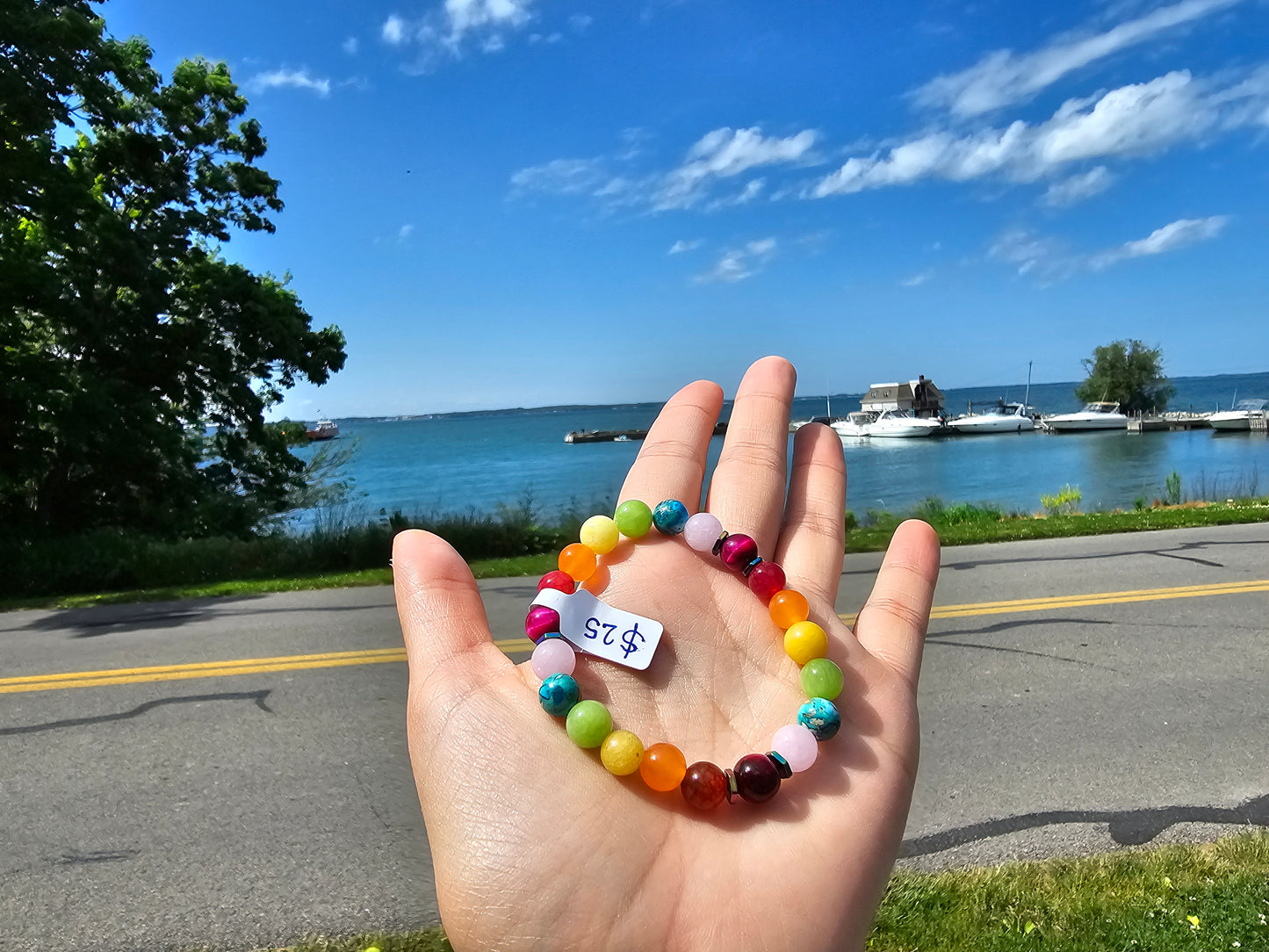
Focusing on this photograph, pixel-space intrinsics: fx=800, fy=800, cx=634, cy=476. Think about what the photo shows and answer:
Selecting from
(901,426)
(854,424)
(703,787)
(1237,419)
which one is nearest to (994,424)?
(901,426)

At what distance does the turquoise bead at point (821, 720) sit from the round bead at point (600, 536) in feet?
2.46

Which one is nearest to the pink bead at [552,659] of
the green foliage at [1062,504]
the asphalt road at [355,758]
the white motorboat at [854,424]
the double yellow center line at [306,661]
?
the asphalt road at [355,758]

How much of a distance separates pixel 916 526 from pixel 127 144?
18.5 meters

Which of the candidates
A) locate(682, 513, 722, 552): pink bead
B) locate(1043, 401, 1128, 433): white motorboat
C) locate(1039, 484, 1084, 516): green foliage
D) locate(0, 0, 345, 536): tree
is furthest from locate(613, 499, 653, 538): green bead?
locate(1043, 401, 1128, 433): white motorboat

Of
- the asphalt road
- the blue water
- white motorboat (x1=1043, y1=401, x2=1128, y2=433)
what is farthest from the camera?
white motorboat (x1=1043, y1=401, x2=1128, y2=433)

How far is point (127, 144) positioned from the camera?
52.1ft

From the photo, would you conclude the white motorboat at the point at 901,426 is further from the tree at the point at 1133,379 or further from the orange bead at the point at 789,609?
the orange bead at the point at 789,609

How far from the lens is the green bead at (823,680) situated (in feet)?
6.78

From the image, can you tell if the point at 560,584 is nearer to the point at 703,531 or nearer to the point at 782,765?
the point at 703,531

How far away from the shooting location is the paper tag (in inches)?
84.0

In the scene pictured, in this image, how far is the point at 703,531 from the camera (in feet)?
7.95

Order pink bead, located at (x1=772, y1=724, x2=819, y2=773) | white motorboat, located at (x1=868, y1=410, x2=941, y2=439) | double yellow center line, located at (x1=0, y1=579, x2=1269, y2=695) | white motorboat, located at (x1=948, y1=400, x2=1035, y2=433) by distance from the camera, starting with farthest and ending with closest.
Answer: white motorboat, located at (x1=948, y1=400, x2=1035, y2=433), white motorboat, located at (x1=868, y1=410, x2=941, y2=439), double yellow center line, located at (x1=0, y1=579, x2=1269, y2=695), pink bead, located at (x1=772, y1=724, x2=819, y2=773)

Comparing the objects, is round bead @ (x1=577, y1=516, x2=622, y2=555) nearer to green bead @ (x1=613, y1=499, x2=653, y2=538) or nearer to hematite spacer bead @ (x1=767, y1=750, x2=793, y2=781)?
green bead @ (x1=613, y1=499, x2=653, y2=538)

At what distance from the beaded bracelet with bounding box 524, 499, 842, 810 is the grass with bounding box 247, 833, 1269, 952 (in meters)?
1.61
